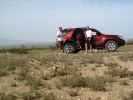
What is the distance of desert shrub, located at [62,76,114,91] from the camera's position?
1730cm

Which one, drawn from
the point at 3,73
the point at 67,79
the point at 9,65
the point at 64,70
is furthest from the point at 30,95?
the point at 9,65

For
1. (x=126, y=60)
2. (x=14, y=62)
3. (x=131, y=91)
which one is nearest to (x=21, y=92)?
(x=131, y=91)

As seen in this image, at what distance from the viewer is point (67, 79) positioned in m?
18.4

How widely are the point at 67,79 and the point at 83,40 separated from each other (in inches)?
480

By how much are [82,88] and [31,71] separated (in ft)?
12.7

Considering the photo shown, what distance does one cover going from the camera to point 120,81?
18.5 metres

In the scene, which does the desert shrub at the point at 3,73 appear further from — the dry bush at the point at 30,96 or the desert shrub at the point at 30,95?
the dry bush at the point at 30,96

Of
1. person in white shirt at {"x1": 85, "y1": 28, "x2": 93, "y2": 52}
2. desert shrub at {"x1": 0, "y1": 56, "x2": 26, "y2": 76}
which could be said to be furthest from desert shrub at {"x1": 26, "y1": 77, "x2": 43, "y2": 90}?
person in white shirt at {"x1": 85, "y1": 28, "x2": 93, "y2": 52}

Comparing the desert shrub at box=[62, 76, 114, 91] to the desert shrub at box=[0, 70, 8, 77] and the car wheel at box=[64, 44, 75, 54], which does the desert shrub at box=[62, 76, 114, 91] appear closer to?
the desert shrub at box=[0, 70, 8, 77]

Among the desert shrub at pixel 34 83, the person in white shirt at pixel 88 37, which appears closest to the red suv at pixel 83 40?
the person in white shirt at pixel 88 37

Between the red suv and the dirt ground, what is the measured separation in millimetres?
5971

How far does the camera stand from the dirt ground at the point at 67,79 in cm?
1611

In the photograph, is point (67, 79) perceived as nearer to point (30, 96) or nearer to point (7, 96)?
point (30, 96)

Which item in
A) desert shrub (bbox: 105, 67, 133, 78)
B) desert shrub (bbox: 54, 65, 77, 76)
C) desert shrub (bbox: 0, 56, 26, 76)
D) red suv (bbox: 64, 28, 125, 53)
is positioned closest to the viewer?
desert shrub (bbox: 105, 67, 133, 78)
